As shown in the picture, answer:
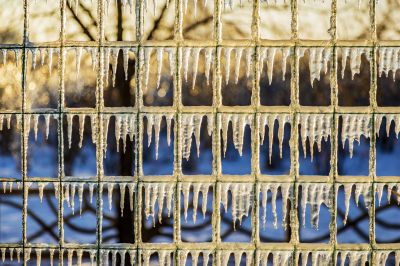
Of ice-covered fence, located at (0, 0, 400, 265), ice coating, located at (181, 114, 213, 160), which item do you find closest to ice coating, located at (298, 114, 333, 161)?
ice-covered fence, located at (0, 0, 400, 265)

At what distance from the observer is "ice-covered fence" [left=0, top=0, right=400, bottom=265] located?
277cm

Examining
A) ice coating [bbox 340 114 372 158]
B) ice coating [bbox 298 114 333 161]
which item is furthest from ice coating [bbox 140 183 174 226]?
ice coating [bbox 340 114 372 158]

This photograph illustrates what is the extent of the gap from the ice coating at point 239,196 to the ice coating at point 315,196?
329 mm

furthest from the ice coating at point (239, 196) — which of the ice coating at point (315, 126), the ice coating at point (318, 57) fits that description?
the ice coating at point (318, 57)

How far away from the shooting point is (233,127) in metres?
2.79

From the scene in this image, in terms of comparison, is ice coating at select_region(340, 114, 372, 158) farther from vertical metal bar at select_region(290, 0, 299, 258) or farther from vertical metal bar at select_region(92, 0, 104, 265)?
vertical metal bar at select_region(92, 0, 104, 265)

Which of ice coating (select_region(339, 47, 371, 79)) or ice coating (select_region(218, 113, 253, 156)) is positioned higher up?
ice coating (select_region(339, 47, 371, 79))

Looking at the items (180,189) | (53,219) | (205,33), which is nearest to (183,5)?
(205,33)

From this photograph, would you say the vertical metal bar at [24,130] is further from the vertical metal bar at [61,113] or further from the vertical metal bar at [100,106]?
the vertical metal bar at [100,106]

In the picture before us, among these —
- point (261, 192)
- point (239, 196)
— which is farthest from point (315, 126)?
point (239, 196)

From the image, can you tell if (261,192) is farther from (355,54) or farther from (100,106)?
(100,106)

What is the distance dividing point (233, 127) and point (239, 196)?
43 cm

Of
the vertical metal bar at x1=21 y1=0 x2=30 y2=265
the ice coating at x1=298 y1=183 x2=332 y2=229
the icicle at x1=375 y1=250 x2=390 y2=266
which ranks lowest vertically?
the icicle at x1=375 y1=250 x2=390 y2=266

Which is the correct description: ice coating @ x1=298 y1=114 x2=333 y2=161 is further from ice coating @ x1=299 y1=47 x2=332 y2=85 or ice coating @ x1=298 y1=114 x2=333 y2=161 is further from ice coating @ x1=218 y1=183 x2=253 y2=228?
ice coating @ x1=218 y1=183 x2=253 y2=228
